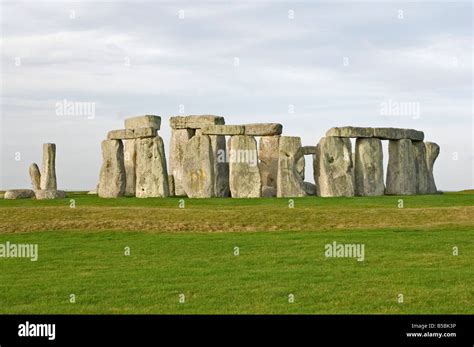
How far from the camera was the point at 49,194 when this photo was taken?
1351 inches

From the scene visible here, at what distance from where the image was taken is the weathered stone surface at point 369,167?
35.3m

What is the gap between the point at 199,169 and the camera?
34.2 metres

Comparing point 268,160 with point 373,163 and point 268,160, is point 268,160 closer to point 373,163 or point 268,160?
point 268,160

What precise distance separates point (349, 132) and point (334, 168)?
1787 millimetres

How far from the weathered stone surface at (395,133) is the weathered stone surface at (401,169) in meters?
0.24

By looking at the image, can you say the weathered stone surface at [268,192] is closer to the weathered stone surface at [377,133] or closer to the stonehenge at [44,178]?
the weathered stone surface at [377,133]

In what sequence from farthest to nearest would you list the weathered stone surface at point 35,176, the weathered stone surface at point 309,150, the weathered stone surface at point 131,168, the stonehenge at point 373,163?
the weathered stone surface at point 35,176
the weathered stone surface at point 309,150
the weathered stone surface at point 131,168
the stonehenge at point 373,163
